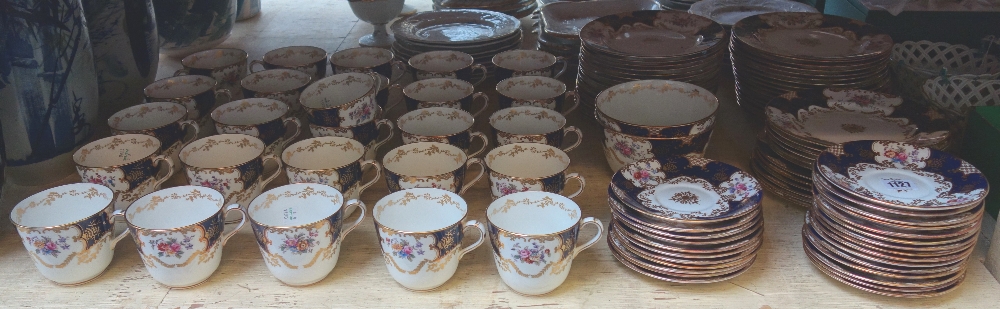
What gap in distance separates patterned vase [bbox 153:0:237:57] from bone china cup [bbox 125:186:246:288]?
902 mm

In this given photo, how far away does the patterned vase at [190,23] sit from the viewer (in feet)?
5.98

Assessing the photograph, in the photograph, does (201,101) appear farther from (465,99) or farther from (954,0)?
(954,0)

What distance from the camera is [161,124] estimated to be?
1344 millimetres

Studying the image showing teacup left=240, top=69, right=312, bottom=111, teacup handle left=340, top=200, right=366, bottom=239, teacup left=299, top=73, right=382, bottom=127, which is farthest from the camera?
teacup left=240, top=69, right=312, bottom=111

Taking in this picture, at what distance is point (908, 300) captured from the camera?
93cm

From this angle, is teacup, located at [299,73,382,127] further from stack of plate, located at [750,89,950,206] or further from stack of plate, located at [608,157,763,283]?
stack of plate, located at [750,89,950,206]

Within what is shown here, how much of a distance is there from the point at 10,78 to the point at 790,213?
1.13 metres

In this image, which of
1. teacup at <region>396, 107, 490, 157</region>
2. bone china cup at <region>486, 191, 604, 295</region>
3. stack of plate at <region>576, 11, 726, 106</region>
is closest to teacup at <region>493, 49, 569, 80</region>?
stack of plate at <region>576, 11, 726, 106</region>

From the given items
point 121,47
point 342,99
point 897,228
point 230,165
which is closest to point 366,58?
point 342,99

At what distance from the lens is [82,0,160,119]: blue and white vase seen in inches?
56.7

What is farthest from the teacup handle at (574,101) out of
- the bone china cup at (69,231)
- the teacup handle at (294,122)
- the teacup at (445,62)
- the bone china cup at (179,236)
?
the bone china cup at (69,231)

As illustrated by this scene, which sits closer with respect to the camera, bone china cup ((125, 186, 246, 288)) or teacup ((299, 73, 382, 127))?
bone china cup ((125, 186, 246, 288))

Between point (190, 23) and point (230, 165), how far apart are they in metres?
0.86

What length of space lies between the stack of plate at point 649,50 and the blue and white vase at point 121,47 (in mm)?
848
